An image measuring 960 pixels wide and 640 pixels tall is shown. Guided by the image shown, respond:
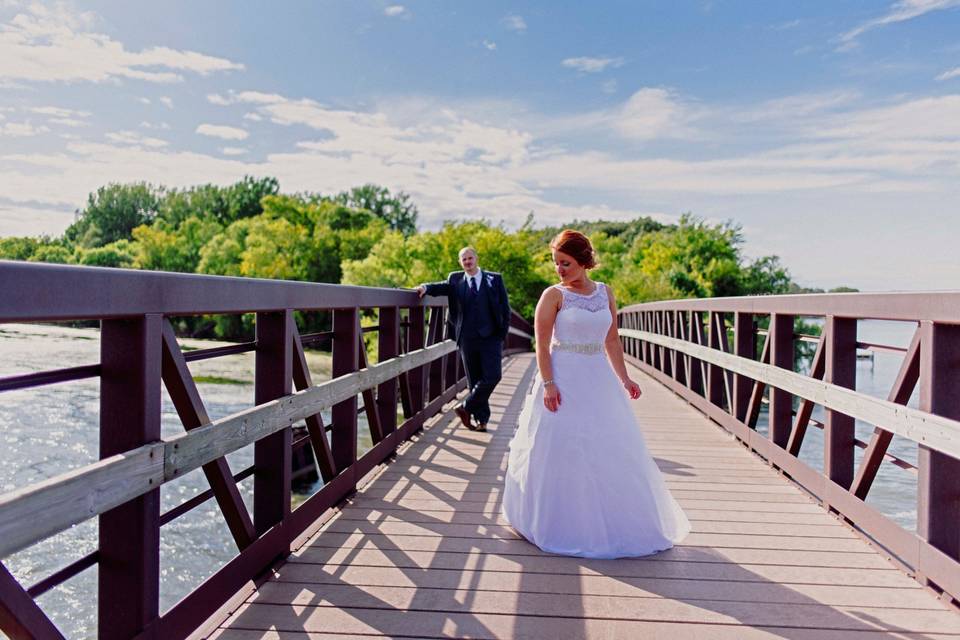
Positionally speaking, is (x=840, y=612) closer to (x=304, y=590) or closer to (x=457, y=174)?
(x=304, y=590)

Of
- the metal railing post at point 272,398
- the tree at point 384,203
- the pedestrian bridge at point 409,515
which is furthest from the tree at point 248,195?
the metal railing post at point 272,398

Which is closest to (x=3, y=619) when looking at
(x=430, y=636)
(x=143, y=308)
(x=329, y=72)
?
(x=143, y=308)

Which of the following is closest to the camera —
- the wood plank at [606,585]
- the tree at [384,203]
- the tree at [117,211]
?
the wood plank at [606,585]

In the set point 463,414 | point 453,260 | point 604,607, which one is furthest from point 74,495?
point 453,260

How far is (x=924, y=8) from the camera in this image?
57656 mm

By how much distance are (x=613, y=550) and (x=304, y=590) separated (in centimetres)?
142

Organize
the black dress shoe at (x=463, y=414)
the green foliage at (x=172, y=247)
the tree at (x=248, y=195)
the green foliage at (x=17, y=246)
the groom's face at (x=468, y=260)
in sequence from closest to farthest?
1. the groom's face at (x=468, y=260)
2. the black dress shoe at (x=463, y=414)
3. the green foliage at (x=172, y=247)
4. the green foliage at (x=17, y=246)
5. the tree at (x=248, y=195)

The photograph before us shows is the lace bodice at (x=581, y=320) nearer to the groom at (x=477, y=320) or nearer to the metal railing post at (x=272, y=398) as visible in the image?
the metal railing post at (x=272, y=398)

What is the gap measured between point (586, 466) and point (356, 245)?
63.7 metres

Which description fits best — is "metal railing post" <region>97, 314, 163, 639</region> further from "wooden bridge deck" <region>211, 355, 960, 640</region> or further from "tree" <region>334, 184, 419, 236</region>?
"tree" <region>334, 184, 419, 236</region>

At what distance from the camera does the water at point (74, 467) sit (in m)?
10.6

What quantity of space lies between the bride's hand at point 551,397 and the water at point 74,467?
2.33 metres

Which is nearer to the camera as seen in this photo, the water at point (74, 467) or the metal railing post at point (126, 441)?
the metal railing post at point (126, 441)

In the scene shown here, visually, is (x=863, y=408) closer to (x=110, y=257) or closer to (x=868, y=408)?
(x=868, y=408)
